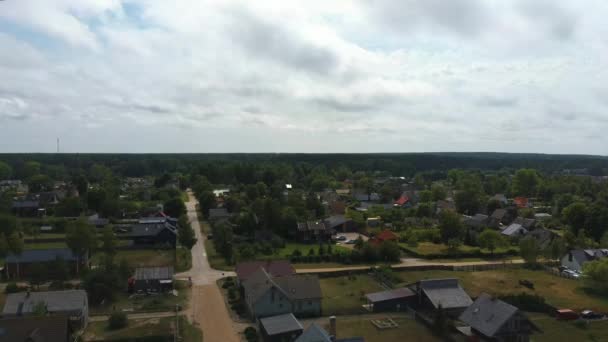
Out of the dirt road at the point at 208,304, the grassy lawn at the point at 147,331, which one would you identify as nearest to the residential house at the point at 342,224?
the dirt road at the point at 208,304

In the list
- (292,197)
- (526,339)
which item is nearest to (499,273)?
(526,339)

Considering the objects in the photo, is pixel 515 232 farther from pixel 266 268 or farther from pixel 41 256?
pixel 41 256

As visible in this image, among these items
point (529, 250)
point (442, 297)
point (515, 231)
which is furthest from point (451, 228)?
point (442, 297)

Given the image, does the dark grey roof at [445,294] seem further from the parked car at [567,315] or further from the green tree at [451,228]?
the green tree at [451,228]

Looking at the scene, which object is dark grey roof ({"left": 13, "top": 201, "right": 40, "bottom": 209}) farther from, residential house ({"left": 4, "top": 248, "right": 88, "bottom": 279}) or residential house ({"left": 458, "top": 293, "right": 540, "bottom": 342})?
residential house ({"left": 458, "top": 293, "right": 540, "bottom": 342})

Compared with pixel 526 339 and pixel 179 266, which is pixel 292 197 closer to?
pixel 179 266
